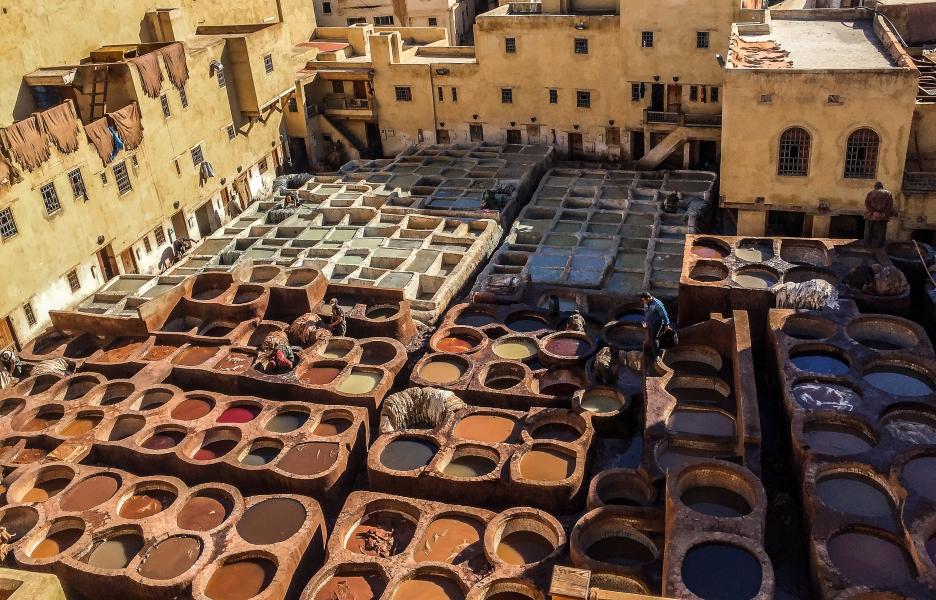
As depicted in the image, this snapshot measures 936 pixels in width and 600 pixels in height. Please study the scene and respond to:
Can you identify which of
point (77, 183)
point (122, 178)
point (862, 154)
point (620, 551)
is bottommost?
point (620, 551)

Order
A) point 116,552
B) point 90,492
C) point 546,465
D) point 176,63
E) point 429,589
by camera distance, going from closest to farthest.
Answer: point 429,589 → point 116,552 → point 546,465 → point 90,492 → point 176,63

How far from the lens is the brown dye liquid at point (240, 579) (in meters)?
17.8

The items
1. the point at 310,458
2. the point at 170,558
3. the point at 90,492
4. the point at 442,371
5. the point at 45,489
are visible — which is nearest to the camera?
the point at 170,558

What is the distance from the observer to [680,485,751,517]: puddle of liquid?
1658 centimetres

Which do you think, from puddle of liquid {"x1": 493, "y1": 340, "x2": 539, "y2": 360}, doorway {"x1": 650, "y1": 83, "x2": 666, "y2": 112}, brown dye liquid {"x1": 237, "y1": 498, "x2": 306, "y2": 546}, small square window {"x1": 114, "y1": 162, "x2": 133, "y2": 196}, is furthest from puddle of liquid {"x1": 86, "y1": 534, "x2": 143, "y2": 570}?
doorway {"x1": 650, "y1": 83, "x2": 666, "y2": 112}

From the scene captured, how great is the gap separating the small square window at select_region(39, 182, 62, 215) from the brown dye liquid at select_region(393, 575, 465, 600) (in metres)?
19.4

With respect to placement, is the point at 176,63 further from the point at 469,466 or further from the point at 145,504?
the point at 469,466

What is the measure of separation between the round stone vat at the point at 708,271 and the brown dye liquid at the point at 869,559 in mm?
9701

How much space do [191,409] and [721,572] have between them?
1587 cm

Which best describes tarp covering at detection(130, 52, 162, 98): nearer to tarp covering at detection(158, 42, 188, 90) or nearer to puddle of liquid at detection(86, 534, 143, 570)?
tarp covering at detection(158, 42, 188, 90)

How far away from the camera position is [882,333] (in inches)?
835

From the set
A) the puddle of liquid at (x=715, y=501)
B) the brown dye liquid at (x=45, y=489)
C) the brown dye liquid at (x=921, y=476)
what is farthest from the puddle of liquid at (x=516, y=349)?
the brown dye liquid at (x=45, y=489)

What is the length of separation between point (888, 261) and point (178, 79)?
27.3 m

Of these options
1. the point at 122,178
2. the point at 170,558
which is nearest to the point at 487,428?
the point at 170,558
